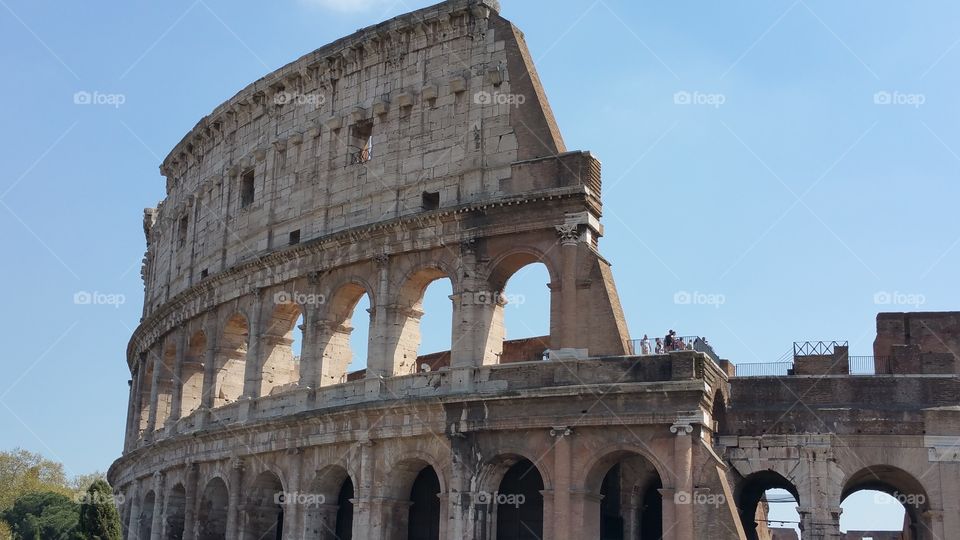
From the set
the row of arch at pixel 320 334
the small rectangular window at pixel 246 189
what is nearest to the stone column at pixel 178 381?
the row of arch at pixel 320 334

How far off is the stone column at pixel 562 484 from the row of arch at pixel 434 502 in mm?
251

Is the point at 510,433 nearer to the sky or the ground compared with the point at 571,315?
nearer to the ground

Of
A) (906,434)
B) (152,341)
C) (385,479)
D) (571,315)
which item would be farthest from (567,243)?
(152,341)

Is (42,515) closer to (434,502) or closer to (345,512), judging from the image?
(345,512)

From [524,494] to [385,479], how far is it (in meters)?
2.95

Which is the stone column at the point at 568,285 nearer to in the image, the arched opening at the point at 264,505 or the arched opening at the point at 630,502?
the arched opening at the point at 630,502

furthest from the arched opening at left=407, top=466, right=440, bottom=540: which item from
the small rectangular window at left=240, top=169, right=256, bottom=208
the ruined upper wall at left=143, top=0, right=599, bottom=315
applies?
the small rectangular window at left=240, top=169, right=256, bottom=208

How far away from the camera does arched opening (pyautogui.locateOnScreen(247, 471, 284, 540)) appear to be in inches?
1046

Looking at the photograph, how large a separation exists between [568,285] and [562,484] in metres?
3.94

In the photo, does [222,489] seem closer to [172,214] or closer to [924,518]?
[172,214]

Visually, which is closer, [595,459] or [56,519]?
[595,459]

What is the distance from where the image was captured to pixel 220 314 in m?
29.8

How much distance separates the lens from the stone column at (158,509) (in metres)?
30.0

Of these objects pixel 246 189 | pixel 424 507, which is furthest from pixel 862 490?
pixel 246 189
